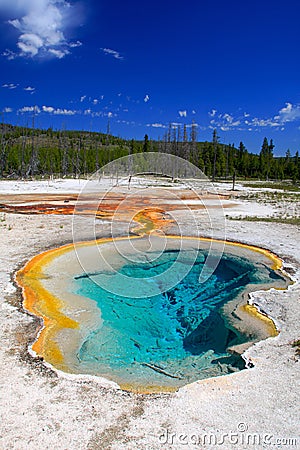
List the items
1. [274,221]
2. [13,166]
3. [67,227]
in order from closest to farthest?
[67,227]
[274,221]
[13,166]

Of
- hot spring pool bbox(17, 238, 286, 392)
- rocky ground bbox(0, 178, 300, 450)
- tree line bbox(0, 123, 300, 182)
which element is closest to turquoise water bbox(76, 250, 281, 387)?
hot spring pool bbox(17, 238, 286, 392)

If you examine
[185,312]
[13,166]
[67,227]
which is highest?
[13,166]

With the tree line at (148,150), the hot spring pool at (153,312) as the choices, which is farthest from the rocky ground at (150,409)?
the tree line at (148,150)

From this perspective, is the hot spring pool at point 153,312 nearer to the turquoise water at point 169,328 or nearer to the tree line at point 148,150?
the turquoise water at point 169,328

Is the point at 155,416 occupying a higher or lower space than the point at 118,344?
higher

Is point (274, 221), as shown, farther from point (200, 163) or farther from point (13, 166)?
point (13, 166)

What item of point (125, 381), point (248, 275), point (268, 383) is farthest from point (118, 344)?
point (248, 275)

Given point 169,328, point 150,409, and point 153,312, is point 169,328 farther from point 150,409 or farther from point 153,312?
point 150,409

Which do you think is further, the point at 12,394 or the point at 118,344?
the point at 118,344
